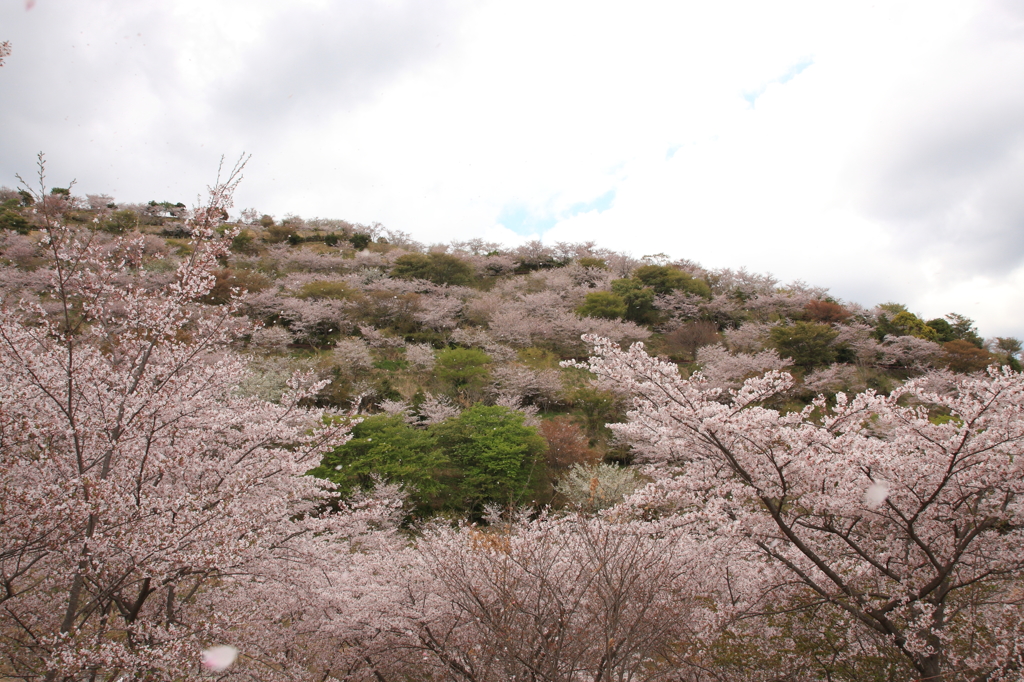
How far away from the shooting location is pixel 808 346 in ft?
61.7

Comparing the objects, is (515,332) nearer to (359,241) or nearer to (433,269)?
(433,269)

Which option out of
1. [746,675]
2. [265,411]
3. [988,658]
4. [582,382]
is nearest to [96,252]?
[265,411]

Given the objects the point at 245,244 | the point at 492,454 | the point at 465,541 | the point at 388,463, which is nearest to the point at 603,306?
the point at 492,454

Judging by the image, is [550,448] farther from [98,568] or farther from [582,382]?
[98,568]

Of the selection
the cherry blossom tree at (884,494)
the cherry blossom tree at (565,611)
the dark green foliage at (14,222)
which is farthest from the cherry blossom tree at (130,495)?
the dark green foliage at (14,222)

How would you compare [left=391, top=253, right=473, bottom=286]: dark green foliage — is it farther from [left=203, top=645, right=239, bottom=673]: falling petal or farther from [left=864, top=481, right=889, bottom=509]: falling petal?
[left=864, top=481, right=889, bottom=509]: falling petal

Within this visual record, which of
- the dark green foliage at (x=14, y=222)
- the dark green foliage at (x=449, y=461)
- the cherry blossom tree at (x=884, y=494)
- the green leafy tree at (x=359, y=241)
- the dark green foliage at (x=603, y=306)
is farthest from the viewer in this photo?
the green leafy tree at (x=359, y=241)

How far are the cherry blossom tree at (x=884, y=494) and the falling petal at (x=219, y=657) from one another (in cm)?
358

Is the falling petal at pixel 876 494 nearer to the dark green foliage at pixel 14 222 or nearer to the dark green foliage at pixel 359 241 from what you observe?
the dark green foliage at pixel 14 222

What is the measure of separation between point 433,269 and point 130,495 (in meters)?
26.8

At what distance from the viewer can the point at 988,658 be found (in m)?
3.85

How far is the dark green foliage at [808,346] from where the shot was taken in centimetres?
1875

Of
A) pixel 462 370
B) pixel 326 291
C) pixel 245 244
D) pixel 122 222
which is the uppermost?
pixel 122 222

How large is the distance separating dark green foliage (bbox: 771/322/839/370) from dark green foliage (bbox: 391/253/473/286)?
57.6 ft
